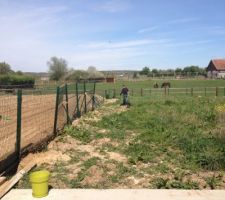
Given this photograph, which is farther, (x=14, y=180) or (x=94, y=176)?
(x=94, y=176)

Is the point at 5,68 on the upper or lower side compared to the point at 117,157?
upper

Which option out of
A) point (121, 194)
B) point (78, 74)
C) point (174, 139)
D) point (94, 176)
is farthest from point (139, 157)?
point (78, 74)

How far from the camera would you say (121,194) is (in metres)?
6.45

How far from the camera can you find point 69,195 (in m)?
6.43

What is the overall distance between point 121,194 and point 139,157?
8.86ft

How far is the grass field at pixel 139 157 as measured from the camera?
732cm

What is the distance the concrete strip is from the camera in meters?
6.25

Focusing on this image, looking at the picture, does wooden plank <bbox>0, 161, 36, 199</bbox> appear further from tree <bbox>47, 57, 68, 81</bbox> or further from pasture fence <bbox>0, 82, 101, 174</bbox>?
tree <bbox>47, 57, 68, 81</bbox>

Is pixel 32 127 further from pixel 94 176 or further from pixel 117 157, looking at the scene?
pixel 94 176

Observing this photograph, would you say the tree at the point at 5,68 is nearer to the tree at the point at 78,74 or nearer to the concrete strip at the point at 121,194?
the tree at the point at 78,74

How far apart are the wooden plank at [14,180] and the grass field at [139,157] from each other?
0.13 metres

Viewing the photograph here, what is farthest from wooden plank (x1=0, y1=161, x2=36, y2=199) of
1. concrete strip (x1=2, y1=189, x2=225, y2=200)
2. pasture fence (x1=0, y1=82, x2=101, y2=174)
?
pasture fence (x1=0, y1=82, x2=101, y2=174)

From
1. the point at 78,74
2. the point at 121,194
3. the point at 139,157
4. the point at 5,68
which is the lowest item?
the point at 121,194

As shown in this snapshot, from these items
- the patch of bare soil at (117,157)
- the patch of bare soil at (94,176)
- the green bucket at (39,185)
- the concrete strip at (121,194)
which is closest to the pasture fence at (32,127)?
the concrete strip at (121,194)
